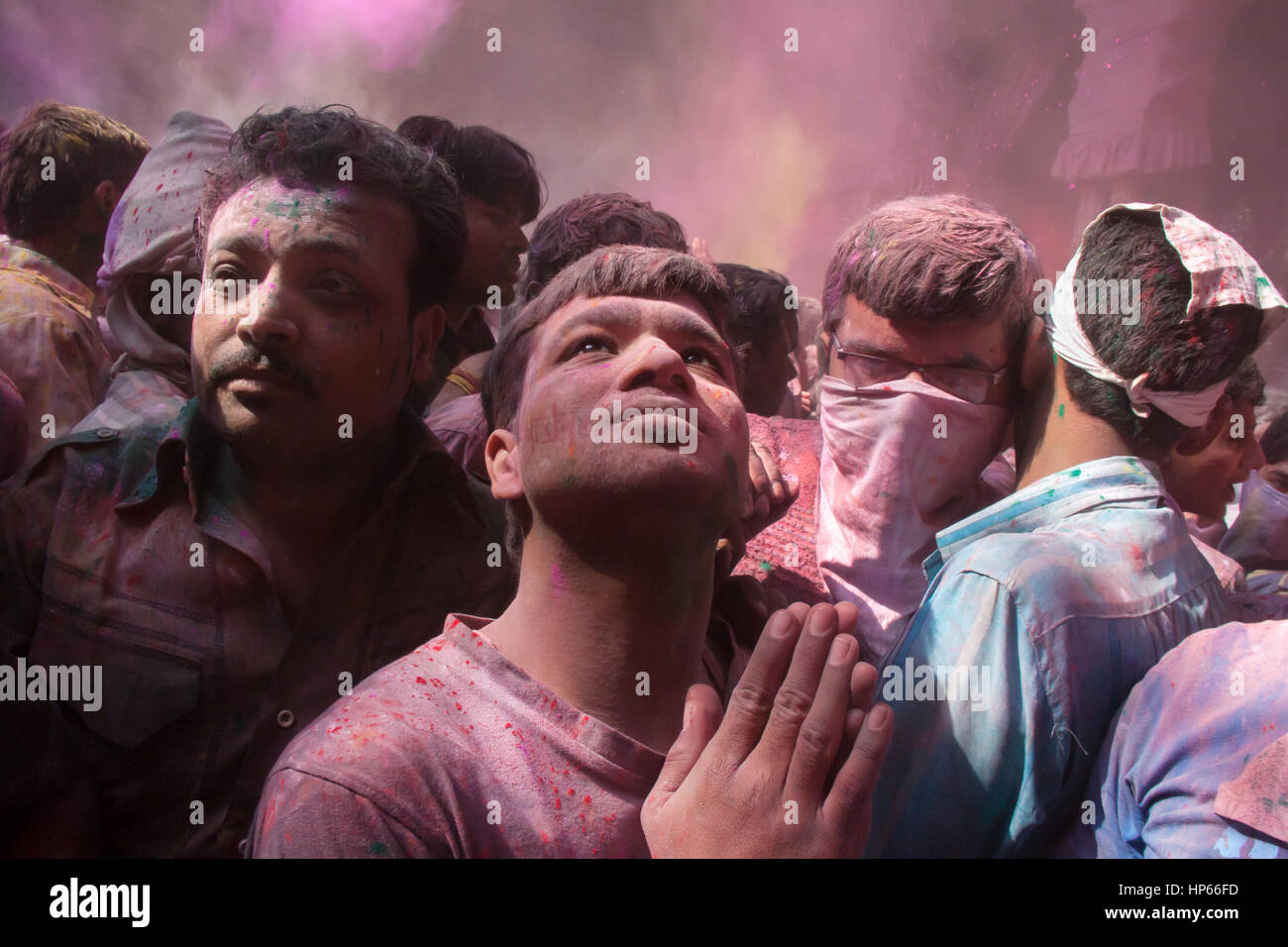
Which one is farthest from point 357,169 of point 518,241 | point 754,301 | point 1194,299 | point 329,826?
point 1194,299

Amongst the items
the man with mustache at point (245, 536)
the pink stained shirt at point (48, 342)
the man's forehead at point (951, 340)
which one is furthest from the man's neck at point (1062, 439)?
the pink stained shirt at point (48, 342)

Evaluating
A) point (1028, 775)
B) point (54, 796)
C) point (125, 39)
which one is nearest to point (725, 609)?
point (1028, 775)

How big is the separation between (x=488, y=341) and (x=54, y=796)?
1455 mm

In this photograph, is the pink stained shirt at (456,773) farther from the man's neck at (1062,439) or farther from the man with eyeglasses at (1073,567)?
the man's neck at (1062,439)

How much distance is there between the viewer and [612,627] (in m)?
Result: 1.72

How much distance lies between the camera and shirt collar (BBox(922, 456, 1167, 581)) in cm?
190

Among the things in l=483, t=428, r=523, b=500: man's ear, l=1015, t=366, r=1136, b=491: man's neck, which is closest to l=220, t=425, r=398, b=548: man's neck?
l=483, t=428, r=523, b=500: man's ear

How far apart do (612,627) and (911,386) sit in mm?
878

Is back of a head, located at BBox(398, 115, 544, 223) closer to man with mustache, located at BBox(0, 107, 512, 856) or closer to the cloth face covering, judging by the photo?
man with mustache, located at BBox(0, 107, 512, 856)

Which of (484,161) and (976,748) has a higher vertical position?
(484,161)

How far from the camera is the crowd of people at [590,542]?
1574mm

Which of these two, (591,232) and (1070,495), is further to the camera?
(591,232)

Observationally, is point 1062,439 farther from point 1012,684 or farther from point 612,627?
point 612,627

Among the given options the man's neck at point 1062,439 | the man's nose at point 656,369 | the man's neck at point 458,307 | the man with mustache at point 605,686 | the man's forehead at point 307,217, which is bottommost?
the man with mustache at point 605,686
